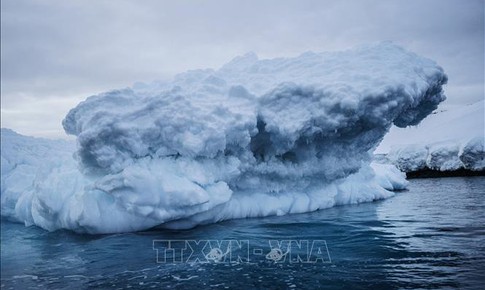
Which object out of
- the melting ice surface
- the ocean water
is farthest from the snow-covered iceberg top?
the ocean water

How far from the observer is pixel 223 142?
30.8 ft

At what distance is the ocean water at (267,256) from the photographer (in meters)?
4.91

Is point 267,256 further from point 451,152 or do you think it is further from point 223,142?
point 451,152

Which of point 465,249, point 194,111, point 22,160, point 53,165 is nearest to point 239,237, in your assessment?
point 194,111

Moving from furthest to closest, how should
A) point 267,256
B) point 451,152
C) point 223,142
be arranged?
point 451,152 → point 223,142 → point 267,256

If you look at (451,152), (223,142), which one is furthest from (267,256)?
(451,152)

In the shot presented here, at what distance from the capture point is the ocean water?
16.1ft

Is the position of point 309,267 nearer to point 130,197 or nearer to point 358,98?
point 130,197

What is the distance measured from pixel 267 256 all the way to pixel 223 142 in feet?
12.1

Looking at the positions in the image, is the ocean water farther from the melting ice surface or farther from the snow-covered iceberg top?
the snow-covered iceberg top

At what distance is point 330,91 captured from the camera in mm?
9766

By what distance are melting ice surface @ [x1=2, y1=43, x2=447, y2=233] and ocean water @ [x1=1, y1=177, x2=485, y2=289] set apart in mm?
742

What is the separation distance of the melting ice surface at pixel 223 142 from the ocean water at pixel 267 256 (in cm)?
74

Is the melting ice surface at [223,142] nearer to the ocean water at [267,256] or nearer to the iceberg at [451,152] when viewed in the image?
the ocean water at [267,256]
